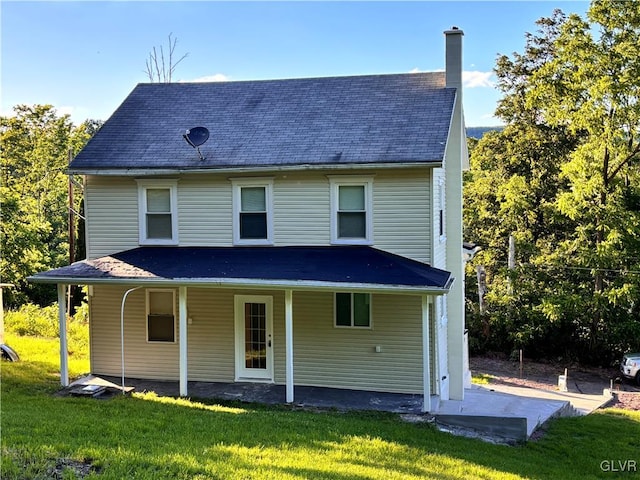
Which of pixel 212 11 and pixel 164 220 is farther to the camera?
pixel 212 11

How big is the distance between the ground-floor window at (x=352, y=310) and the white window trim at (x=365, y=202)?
117cm

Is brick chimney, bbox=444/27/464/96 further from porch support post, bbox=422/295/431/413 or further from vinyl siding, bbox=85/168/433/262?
porch support post, bbox=422/295/431/413

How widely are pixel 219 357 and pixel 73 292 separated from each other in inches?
637

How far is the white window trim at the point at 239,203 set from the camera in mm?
13047

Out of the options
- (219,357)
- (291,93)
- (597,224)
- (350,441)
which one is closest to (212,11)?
(291,93)

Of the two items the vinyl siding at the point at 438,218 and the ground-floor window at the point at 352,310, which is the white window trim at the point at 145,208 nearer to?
the ground-floor window at the point at 352,310

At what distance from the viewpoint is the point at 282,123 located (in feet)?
46.0

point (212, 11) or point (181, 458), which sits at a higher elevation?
point (212, 11)

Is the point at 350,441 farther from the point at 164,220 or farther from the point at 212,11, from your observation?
the point at 212,11

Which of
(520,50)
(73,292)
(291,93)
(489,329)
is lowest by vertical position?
(489,329)

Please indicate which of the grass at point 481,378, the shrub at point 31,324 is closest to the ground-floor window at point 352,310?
the grass at point 481,378

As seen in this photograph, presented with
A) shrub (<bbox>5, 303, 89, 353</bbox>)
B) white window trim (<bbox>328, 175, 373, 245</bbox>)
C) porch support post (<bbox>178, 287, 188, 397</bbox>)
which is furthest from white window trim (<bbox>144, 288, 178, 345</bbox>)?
shrub (<bbox>5, 303, 89, 353</bbox>)

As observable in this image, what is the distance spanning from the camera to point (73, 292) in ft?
87.1

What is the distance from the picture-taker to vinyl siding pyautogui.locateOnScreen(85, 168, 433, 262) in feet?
40.7
